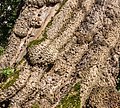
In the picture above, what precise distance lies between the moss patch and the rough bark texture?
100 mm

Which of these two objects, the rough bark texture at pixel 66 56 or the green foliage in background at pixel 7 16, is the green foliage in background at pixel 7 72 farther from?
the green foliage in background at pixel 7 16

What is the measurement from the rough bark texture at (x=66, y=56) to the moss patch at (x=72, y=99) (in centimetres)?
10

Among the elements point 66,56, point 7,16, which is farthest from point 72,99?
point 7,16

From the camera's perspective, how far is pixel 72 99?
7871 millimetres

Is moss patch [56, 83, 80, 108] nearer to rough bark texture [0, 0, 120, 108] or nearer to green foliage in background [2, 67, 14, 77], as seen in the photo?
rough bark texture [0, 0, 120, 108]

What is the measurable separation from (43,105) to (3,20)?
1112 centimetres

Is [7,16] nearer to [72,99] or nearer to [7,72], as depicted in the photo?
[7,72]

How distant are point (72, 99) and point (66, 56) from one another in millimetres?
1219

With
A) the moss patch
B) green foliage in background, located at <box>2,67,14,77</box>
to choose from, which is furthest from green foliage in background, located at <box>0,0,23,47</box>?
the moss patch

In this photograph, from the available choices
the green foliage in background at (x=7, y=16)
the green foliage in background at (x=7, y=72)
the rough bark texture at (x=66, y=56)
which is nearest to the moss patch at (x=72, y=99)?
the rough bark texture at (x=66, y=56)

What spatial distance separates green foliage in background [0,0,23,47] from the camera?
698 inches

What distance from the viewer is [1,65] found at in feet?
30.6

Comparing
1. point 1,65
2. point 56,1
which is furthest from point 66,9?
point 1,65

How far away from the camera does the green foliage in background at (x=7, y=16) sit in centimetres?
1772
